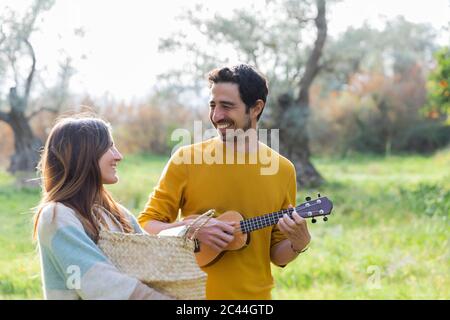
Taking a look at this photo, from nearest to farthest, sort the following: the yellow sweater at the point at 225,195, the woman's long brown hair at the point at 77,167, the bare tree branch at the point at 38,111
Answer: the woman's long brown hair at the point at 77,167
the yellow sweater at the point at 225,195
the bare tree branch at the point at 38,111

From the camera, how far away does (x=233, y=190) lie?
8.78ft

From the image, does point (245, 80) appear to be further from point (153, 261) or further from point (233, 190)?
point (153, 261)

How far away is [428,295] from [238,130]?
3.70 meters

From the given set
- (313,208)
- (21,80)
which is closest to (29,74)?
(21,80)

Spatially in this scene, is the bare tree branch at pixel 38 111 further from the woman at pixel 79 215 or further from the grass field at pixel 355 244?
the woman at pixel 79 215

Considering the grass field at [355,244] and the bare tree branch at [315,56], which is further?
the bare tree branch at [315,56]

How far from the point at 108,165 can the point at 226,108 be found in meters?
0.67

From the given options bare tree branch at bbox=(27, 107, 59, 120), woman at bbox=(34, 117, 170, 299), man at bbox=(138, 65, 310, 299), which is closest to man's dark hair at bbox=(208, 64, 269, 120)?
man at bbox=(138, 65, 310, 299)

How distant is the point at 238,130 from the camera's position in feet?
8.90

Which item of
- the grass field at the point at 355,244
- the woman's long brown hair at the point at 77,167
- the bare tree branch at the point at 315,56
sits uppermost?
the bare tree branch at the point at 315,56

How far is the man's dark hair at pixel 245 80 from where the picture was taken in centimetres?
271

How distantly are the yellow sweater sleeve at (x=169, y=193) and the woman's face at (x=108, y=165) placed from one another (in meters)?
0.53

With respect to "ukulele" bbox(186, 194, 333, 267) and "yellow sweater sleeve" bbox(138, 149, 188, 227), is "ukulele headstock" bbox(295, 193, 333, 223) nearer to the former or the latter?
"ukulele" bbox(186, 194, 333, 267)

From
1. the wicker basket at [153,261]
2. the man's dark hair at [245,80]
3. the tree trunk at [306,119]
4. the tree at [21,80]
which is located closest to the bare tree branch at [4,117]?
the tree at [21,80]
